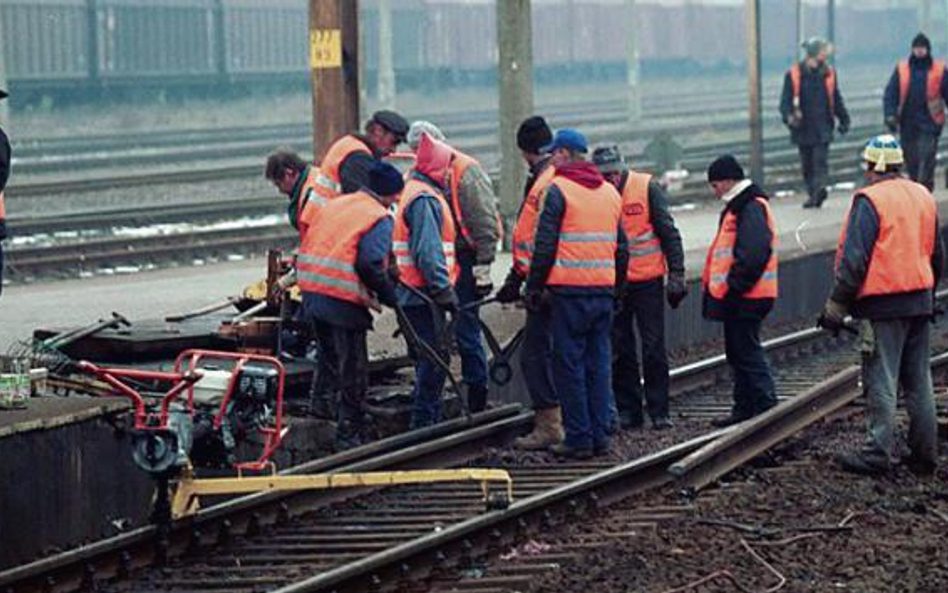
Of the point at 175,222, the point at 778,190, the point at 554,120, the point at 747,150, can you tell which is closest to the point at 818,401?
the point at 175,222

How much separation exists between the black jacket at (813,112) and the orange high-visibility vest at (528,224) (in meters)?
12.9

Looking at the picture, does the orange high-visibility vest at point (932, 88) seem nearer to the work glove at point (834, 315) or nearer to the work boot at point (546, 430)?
the work boot at point (546, 430)

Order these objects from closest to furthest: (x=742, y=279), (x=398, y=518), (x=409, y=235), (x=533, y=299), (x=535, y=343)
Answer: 1. (x=398, y=518)
2. (x=533, y=299)
3. (x=409, y=235)
4. (x=535, y=343)
5. (x=742, y=279)

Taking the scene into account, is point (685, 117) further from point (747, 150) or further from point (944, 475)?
→ point (944, 475)

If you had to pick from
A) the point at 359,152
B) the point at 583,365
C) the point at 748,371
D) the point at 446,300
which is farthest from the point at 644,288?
the point at 359,152

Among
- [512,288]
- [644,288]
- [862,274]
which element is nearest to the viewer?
[862,274]

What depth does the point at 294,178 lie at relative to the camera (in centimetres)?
1410

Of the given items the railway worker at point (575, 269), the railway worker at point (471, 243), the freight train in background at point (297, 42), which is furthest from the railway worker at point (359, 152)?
the freight train in background at point (297, 42)

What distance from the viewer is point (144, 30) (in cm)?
5406

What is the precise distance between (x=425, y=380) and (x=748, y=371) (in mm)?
2085

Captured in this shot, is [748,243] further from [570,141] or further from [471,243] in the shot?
[471,243]

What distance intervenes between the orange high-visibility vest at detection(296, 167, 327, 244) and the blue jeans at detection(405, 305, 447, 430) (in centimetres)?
80

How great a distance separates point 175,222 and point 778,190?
8.96 m

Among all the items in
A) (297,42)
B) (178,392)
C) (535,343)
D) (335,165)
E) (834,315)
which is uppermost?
(297,42)
